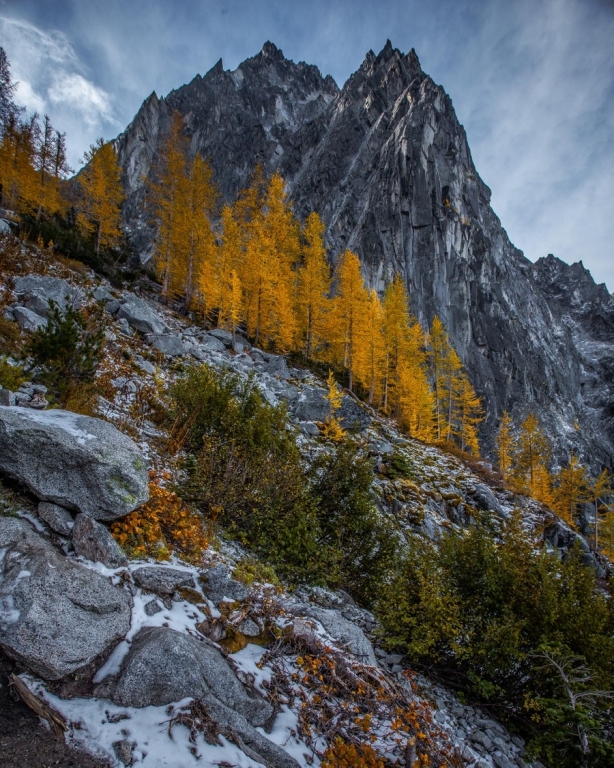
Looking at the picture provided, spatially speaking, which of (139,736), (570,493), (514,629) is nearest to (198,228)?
(514,629)

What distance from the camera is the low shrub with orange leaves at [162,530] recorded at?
12.5 feet

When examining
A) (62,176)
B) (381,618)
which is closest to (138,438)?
(381,618)

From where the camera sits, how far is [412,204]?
63.2 m

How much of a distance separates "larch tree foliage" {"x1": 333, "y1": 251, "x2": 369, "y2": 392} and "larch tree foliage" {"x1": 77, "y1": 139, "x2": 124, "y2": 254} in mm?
18109

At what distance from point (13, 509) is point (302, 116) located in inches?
5301

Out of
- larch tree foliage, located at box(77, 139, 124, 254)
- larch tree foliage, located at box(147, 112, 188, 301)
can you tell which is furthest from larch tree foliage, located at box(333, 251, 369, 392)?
larch tree foliage, located at box(77, 139, 124, 254)

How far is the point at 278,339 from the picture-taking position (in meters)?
24.4

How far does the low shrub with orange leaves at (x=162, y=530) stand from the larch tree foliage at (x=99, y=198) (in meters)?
27.6

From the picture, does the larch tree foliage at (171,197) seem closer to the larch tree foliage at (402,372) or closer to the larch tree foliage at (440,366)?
the larch tree foliage at (402,372)

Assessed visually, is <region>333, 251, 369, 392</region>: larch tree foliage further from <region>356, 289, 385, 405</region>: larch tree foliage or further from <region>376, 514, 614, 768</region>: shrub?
<region>376, 514, 614, 768</region>: shrub

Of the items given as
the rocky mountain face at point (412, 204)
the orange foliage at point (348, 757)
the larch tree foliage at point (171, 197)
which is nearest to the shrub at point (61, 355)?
the orange foliage at point (348, 757)

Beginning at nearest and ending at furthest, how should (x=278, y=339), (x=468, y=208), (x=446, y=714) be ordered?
1. (x=446, y=714)
2. (x=278, y=339)
3. (x=468, y=208)

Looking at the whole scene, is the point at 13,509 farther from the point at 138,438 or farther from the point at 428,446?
the point at 428,446

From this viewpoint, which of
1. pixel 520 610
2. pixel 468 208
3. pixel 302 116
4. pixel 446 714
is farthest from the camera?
pixel 302 116
